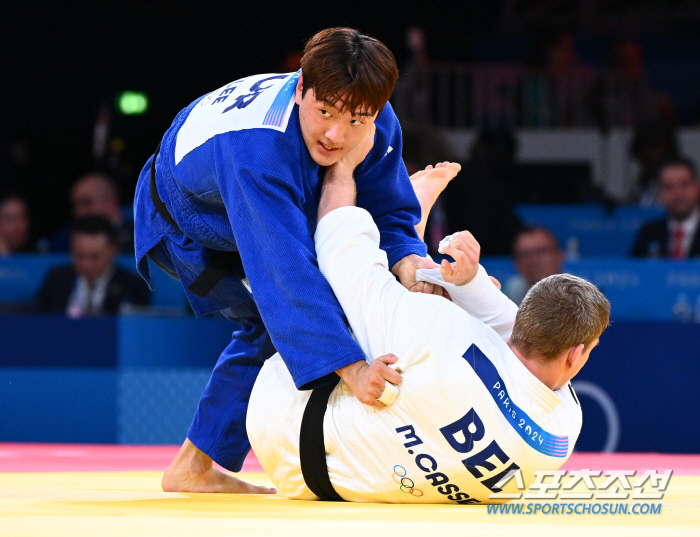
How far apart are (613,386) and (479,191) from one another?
4.62 ft

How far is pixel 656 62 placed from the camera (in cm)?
Answer: 869

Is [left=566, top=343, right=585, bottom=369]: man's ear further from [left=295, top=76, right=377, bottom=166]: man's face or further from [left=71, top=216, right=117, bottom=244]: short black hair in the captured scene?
[left=71, top=216, right=117, bottom=244]: short black hair

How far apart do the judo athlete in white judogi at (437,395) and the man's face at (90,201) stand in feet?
13.0

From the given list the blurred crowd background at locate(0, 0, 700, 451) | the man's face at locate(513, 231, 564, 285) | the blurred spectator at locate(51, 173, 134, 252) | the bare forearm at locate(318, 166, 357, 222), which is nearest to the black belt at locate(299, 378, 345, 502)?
the bare forearm at locate(318, 166, 357, 222)

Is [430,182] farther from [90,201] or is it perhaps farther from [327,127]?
[90,201]

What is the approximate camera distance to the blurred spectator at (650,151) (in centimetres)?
607

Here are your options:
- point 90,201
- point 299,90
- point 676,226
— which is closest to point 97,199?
point 90,201

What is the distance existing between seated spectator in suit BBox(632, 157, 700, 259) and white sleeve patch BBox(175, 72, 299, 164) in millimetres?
3214

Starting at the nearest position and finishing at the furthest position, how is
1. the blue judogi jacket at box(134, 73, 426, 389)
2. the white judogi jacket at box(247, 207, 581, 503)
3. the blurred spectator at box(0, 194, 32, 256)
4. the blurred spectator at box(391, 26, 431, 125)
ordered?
the white judogi jacket at box(247, 207, 581, 503) → the blue judogi jacket at box(134, 73, 426, 389) → the blurred spectator at box(0, 194, 32, 256) → the blurred spectator at box(391, 26, 431, 125)

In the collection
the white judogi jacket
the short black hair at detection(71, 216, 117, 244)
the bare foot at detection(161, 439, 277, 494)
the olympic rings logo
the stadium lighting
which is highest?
the white judogi jacket

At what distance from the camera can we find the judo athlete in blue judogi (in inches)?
74.9

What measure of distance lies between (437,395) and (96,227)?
3445 mm

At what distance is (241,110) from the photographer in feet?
6.97

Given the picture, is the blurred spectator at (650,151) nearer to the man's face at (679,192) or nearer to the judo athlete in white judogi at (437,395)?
the man's face at (679,192)
